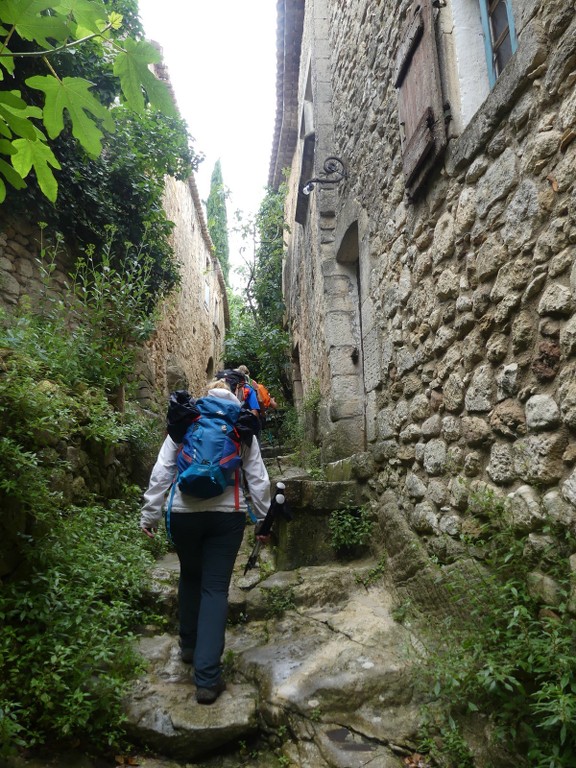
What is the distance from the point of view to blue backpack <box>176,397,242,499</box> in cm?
251

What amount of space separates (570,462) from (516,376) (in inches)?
16.1

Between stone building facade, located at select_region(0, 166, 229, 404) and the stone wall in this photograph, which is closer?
stone building facade, located at select_region(0, 166, 229, 404)

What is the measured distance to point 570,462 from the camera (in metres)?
1.66

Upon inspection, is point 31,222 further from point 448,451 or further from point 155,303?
point 448,451

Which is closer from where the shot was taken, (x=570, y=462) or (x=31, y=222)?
(x=570, y=462)

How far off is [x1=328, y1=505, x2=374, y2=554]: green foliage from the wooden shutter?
217 centimetres

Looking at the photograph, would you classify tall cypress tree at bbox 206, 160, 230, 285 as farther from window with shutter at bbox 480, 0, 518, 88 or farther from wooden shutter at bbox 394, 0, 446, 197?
window with shutter at bbox 480, 0, 518, 88

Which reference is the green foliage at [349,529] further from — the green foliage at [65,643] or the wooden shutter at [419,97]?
the wooden shutter at [419,97]

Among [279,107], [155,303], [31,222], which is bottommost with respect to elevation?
[155,303]

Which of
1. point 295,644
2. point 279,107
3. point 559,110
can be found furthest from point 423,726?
point 279,107

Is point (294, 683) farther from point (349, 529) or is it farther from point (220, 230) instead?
point (220, 230)

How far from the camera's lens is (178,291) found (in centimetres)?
760

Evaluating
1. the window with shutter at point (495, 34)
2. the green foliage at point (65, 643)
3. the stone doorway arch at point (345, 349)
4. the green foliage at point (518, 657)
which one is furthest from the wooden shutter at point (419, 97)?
the green foliage at point (65, 643)

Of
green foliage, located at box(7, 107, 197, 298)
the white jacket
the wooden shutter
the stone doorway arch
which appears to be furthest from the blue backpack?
green foliage, located at box(7, 107, 197, 298)
